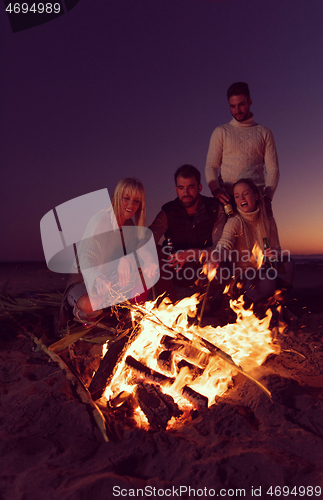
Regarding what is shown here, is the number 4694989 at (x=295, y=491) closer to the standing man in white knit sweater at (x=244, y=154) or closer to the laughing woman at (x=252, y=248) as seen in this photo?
the laughing woman at (x=252, y=248)

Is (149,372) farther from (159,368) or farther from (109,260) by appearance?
(109,260)

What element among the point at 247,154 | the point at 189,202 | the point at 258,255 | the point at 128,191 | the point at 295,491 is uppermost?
the point at 247,154

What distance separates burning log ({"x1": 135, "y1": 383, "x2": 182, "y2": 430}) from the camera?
7.04ft

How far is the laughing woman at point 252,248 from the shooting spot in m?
3.96

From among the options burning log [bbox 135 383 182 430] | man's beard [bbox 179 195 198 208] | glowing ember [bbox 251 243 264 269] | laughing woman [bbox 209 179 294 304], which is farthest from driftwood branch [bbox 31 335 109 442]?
glowing ember [bbox 251 243 264 269]

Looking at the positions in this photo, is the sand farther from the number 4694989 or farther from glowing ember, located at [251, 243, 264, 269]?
glowing ember, located at [251, 243, 264, 269]

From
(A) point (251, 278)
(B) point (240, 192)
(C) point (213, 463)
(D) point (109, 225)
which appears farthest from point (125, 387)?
(B) point (240, 192)

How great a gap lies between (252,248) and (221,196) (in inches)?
31.2

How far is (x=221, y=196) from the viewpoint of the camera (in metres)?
4.04

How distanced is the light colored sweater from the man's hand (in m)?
0.11

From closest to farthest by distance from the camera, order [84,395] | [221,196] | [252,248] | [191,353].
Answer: [84,395], [191,353], [221,196], [252,248]

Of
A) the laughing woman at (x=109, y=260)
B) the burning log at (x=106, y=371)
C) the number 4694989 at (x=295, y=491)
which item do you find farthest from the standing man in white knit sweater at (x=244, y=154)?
the number 4694989 at (x=295, y=491)

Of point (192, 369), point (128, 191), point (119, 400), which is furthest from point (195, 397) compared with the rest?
point (128, 191)

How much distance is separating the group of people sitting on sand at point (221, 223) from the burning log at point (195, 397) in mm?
1379
